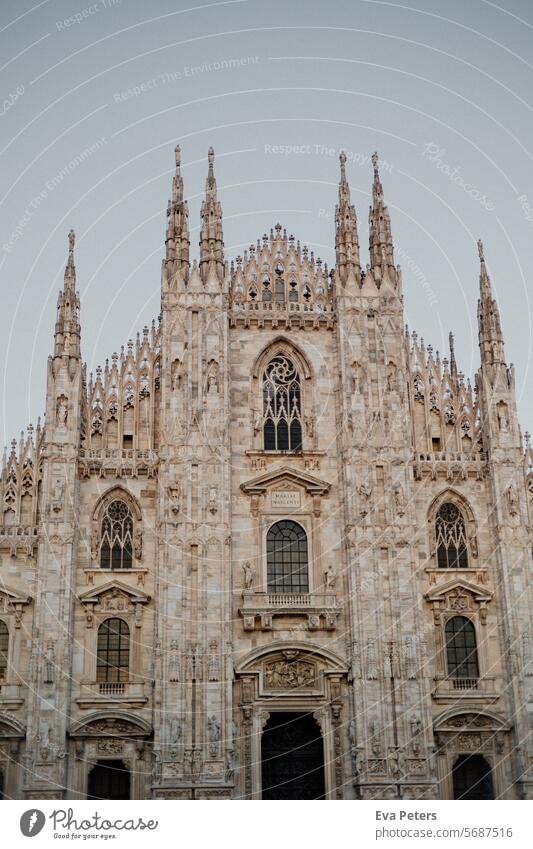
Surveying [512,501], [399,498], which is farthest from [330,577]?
[512,501]

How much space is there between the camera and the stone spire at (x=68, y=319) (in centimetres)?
3522

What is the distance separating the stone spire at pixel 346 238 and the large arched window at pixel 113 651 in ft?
43.9

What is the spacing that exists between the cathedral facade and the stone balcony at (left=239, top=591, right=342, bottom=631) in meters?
0.07

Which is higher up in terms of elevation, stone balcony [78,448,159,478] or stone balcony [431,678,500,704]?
stone balcony [78,448,159,478]

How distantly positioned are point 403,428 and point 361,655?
7276 millimetres

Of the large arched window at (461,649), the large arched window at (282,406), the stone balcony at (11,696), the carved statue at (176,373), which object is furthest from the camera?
the large arched window at (282,406)

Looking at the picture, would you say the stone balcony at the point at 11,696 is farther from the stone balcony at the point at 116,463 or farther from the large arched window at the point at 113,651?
the stone balcony at the point at 116,463

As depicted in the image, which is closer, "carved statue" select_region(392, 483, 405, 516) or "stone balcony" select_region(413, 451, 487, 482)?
"carved statue" select_region(392, 483, 405, 516)

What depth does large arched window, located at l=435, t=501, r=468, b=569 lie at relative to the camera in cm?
3462

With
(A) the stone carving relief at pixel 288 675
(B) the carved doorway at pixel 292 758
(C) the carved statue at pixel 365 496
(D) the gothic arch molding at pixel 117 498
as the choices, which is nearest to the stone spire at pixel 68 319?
(D) the gothic arch molding at pixel 117 498

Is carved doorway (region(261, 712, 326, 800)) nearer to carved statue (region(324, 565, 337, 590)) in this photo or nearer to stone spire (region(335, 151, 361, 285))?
carved statue (region(324, 565, 337, 590))

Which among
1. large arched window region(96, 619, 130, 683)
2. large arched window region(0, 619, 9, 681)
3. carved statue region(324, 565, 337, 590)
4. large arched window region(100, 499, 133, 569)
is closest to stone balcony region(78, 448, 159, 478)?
large arched window region(100, 499, 133, 569)

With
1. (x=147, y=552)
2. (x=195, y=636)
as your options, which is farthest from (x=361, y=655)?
(x=147, y=552)
